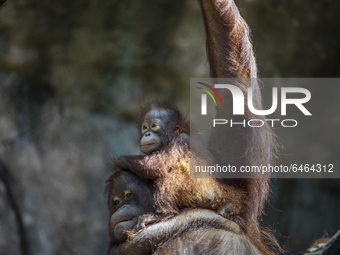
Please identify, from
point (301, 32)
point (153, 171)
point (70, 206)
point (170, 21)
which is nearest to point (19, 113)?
point (70, 206)

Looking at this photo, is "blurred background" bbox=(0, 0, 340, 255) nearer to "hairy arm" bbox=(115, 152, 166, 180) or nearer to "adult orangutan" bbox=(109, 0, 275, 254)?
"adult orangutan" bbox=(109, 0, 275, 254)

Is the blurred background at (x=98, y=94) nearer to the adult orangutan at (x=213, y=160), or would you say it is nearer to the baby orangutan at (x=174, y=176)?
the adult orangutan at (x=213, y=160)

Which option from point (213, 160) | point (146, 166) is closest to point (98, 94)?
point (213, 160)

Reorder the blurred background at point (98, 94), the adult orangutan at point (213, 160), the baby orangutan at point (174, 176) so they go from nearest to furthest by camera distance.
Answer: the adult orangutan at point (213, 160) → the baby orangutan at point (174, 176) → the blurred background at point (98, 94)

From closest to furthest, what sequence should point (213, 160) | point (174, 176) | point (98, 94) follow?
point (174, 176), point (213, 160), point (98, 94)

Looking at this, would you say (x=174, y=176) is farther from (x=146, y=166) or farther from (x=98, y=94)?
(x=98, y=94)

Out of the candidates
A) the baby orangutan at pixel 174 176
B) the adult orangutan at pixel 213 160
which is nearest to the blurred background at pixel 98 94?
the adult orangutan at pixel 213 160

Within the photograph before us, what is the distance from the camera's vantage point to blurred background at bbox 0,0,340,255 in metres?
8.38

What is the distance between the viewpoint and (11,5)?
8422 mm

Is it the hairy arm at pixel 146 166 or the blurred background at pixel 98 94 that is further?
the blurred background at pixel 98 94

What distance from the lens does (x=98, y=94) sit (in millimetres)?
8742

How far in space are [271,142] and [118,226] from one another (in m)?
1.85

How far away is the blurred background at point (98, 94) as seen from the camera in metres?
8.38

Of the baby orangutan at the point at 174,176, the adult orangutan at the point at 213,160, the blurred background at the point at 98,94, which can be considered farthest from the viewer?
the blurred background at the point at 98,94
